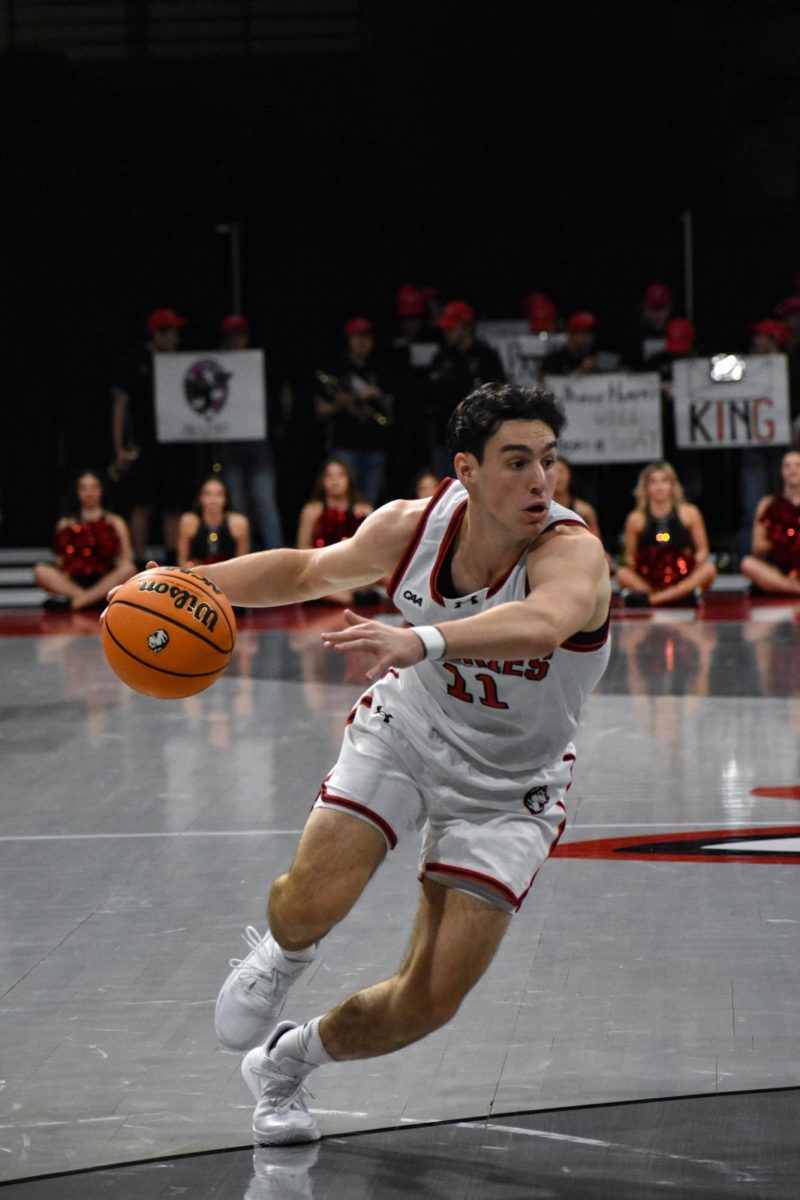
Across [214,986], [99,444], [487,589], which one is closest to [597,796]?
[214,986]

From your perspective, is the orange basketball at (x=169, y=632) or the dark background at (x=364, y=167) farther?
the dark background at (x=364, y=167)

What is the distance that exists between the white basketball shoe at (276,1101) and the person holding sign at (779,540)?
339 inches

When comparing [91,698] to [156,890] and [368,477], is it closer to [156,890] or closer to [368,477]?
[156,890]

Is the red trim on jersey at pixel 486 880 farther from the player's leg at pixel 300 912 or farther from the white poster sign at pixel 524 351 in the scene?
the white poster sign at pixel 524 351

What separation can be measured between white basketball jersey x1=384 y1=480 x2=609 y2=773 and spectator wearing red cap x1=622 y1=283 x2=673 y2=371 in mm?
9121

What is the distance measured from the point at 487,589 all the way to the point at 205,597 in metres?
0.58

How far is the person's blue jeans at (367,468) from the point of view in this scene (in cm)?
1240

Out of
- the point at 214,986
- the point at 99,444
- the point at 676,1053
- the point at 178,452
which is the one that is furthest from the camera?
the point at 99,444

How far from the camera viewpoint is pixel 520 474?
327 cm

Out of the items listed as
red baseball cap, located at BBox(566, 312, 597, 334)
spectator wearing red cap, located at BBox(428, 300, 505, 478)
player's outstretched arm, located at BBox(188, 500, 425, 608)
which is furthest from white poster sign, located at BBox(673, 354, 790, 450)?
player's outstretched arm, located at BBox(188, 500, 425, 608)

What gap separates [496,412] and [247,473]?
9.48 metres

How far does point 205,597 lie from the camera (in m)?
3.50

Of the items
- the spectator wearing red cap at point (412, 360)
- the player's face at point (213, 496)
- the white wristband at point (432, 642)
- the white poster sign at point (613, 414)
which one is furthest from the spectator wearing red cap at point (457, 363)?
the white wristband at point (432, 642)

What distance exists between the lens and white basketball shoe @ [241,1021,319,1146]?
3328mm
